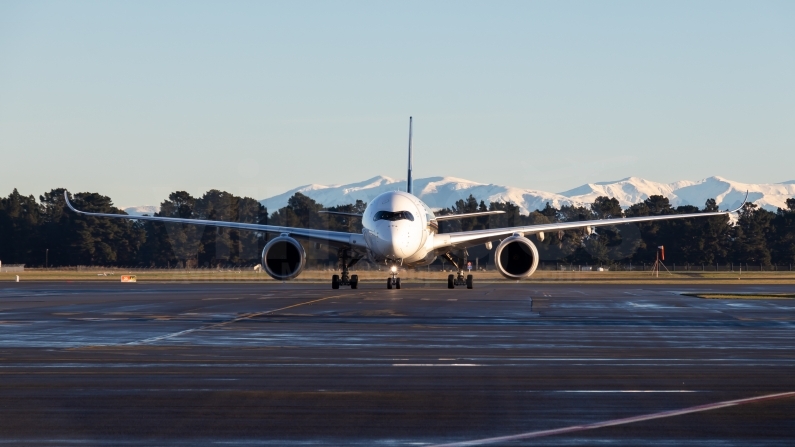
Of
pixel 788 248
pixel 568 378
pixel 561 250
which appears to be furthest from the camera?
pixel 788 248

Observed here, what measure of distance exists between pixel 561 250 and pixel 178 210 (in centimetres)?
5187

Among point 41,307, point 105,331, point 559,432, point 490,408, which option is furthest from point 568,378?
point 41,307

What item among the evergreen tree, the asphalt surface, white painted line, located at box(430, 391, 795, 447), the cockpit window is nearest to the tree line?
the evergreen tree

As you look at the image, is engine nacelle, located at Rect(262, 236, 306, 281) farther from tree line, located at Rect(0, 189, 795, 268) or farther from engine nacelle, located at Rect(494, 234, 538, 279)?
tree line, located at Rect(0, 189, 795, 268)

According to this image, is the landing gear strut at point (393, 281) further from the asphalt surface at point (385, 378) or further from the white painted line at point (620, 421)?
the white painted line at point (620, 421)

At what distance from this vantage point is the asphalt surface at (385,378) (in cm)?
836

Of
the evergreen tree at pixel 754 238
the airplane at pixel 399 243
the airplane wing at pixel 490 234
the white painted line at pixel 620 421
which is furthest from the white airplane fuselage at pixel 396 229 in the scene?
the evergreen tree at pixel 754 238

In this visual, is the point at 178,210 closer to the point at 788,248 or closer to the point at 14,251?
the point at 14,251

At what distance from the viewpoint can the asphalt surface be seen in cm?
836

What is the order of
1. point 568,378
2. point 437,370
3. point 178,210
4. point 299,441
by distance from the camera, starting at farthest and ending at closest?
point 178,210
point 437,370
point 568,378
point 299,441

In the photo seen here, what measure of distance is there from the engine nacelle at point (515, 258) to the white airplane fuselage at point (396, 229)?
3.08 m

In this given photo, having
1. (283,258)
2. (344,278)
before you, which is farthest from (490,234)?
(283,258)

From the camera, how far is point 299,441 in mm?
7914

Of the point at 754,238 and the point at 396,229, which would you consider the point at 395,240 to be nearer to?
the point at 396,229
